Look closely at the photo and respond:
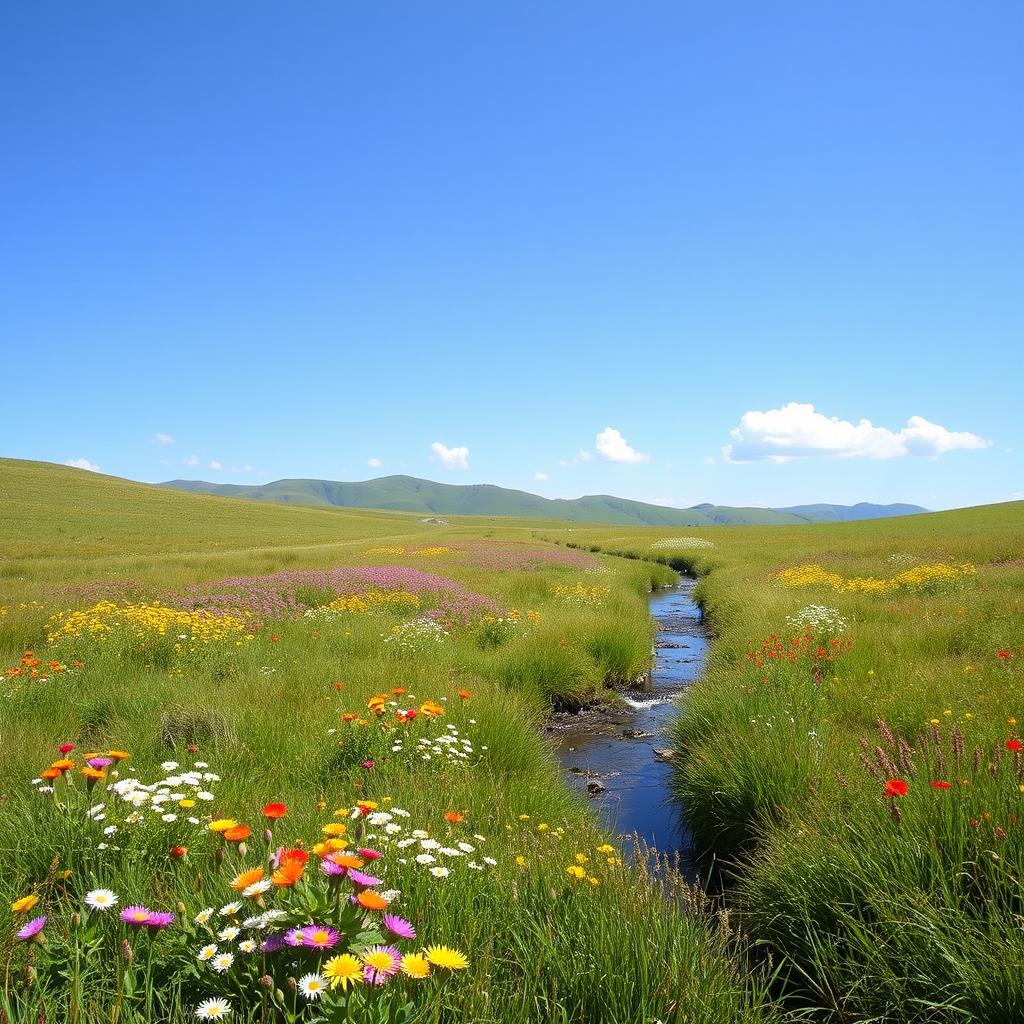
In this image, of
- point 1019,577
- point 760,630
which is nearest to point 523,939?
point 760,630

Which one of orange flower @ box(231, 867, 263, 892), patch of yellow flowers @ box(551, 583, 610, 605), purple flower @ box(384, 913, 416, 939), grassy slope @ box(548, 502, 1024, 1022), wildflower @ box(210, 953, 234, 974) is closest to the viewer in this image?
wildflower @ box(210, 953, 234, 974)

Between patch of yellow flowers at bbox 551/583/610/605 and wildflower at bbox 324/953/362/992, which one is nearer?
wildflower at bbox 324/953/362/992

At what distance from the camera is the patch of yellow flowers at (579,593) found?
1936cm

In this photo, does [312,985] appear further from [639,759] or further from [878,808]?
[639,759]

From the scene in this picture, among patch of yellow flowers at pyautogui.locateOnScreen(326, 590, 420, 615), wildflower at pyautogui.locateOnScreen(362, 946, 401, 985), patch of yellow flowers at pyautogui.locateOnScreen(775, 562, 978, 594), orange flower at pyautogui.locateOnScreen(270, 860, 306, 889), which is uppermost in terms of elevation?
orange flower at pyautogui.locateOnScreen(270, 860, 306, 889)

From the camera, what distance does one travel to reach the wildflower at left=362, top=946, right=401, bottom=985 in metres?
2.03

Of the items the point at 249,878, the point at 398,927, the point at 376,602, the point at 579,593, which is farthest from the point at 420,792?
the point at 579,593

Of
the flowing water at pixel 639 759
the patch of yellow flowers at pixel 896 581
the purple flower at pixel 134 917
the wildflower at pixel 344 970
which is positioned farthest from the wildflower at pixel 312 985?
the patch of yellow flowers at pixel 896 581

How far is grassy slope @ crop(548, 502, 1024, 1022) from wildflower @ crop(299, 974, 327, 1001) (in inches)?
116

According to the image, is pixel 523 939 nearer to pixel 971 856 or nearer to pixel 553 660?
pixel 971 856

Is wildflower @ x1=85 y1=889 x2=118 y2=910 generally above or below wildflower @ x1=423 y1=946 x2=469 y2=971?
below

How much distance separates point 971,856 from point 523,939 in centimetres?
289

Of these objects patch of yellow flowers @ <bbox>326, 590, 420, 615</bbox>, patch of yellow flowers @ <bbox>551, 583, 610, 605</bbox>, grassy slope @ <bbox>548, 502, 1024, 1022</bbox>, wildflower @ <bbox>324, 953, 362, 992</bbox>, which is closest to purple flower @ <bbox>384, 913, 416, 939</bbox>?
wildflower @ <bbox>324, 953, 362, 992</bbox>

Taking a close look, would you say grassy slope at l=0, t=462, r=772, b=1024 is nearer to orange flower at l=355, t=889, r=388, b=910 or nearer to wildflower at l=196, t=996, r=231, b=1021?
wildflower at l=196, t=996, r=231, b=1021
